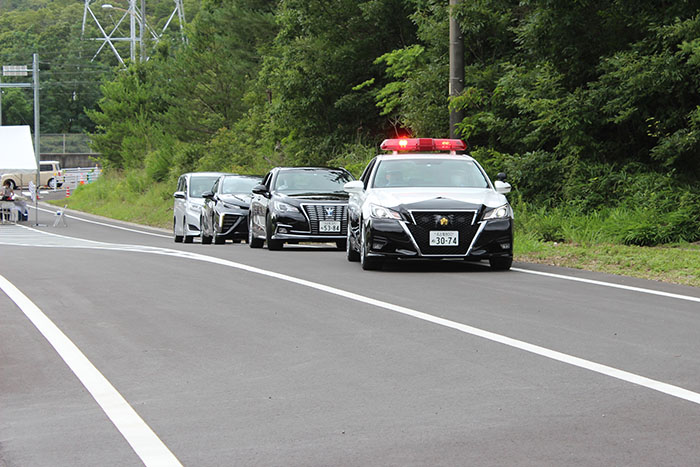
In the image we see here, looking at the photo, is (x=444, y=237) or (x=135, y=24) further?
(x=135, y=24)

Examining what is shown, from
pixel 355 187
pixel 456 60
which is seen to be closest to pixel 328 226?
pixel 456 60

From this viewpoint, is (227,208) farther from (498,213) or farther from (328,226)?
(498,213)

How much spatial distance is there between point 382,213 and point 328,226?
5.66 meters

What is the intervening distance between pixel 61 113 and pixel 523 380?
122877 millimetres

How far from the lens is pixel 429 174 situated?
15.6 metres

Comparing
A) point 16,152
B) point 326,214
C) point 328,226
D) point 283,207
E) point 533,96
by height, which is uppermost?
point 533,96

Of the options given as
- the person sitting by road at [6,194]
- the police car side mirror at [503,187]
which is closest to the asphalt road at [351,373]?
the police car side mirror at [503,187]

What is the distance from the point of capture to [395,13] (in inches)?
1193

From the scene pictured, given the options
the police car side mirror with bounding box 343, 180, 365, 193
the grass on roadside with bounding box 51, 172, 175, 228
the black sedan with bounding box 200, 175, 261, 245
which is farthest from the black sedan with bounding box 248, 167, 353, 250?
the grass on roadside with bounding box 51, 172, 175, 228

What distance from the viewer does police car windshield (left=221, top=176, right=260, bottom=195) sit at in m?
25.2

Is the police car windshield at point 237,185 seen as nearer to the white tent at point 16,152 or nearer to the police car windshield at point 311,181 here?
the police car windshield at point 311,181

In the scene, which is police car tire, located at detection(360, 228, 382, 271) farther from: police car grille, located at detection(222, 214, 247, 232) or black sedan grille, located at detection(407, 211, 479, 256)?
police car grille, located at detection(222, 214, 247, 232)

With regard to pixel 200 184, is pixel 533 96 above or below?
above

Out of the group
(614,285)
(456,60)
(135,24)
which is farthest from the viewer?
(135,24)
